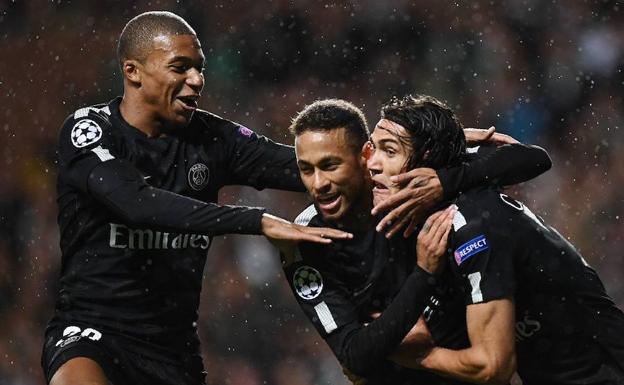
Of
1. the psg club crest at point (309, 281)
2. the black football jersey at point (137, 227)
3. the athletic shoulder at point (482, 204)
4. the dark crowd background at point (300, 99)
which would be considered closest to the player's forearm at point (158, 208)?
the black football jersey at point (137, 227)

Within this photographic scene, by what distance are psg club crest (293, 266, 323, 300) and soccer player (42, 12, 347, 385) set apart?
23.9 inches

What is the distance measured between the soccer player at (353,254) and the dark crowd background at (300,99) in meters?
3.41

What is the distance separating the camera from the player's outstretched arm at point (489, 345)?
343 centimetres

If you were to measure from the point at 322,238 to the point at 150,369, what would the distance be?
1.16 metres

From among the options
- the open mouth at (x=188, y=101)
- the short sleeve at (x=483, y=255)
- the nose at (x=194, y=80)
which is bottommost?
the short sleeve at (x=483, y=255)

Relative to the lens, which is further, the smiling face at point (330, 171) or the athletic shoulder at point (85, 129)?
the athletic shoulder at point (85, 129)

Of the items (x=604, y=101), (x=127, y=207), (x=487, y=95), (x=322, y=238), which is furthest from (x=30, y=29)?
(x=322, y=238)

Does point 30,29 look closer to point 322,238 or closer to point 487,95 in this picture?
point 487,95

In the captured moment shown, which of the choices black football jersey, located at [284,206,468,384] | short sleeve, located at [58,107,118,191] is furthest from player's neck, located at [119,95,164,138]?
black football jersey, located at [284,206,468,384]

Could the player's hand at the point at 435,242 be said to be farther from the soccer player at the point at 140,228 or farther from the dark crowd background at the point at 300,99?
the dark crowd background at the point at 300,99

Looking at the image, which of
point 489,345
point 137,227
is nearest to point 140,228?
point 137,227

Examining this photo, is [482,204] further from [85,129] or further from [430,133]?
[85,129]

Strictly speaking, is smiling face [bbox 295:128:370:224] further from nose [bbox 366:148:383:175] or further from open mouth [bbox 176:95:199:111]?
open mouth [bbox 176:95:199:111]

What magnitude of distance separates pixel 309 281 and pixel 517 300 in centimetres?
77
